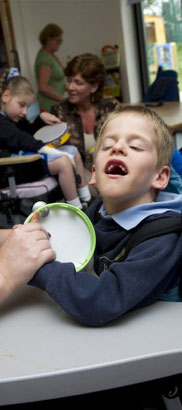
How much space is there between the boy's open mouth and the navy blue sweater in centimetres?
20

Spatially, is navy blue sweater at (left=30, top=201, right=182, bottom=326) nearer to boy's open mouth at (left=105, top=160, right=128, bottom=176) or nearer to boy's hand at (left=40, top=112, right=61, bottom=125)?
boy's open mouth at (left=105, top=160, right=128, bottom=176)

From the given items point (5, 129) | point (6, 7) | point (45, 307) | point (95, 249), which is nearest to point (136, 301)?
point (45, 307)

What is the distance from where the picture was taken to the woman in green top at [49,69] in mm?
5018

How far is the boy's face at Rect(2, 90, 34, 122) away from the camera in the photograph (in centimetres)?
326

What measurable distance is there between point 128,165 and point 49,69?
175 inches

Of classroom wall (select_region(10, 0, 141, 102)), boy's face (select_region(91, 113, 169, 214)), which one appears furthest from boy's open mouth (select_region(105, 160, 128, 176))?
classroom wall (select_region(10, 0, 141, 102))

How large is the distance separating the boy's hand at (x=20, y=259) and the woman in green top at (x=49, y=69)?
14.5 feet

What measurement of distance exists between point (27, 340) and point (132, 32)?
6.68 meters

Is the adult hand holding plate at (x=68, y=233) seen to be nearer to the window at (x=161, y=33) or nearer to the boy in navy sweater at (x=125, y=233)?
the boy in navy sweater at (x=125, y=233)

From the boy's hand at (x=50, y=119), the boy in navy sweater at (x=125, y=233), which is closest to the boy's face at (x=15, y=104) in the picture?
the boy's hand at (x=50, y=119)

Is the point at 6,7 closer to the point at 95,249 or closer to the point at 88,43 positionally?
the point at 88,43

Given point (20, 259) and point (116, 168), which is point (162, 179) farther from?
point (20, 259)

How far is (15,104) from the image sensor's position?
3260mm

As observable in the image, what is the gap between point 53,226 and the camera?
0.96 m
